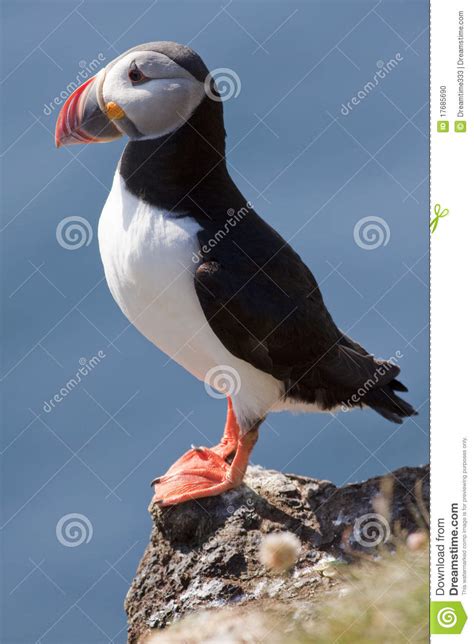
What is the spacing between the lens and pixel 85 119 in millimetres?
7113

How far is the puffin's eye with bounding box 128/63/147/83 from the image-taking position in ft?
22.7

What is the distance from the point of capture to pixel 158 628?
6.91m

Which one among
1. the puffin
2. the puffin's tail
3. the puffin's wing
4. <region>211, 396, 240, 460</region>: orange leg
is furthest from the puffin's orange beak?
the puffin's tail

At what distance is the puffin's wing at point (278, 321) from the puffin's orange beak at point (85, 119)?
102cm

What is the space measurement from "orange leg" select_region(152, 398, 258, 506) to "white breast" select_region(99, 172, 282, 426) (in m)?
0.23

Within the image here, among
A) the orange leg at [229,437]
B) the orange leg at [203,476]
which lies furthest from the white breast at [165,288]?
the orange leg at [229,437]

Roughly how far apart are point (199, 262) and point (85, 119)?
3.55ft

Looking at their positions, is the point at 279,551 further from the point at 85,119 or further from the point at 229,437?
the point at 85,119

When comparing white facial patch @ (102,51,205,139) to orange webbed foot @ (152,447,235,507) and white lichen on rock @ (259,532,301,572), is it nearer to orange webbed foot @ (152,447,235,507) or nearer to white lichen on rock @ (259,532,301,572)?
orange webbed foot @ (152,447,235,507)

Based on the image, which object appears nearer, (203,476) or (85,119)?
(85,119)

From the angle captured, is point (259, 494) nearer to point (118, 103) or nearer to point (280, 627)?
point (280, 627)

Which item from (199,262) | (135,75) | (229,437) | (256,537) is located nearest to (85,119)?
(135,75)
